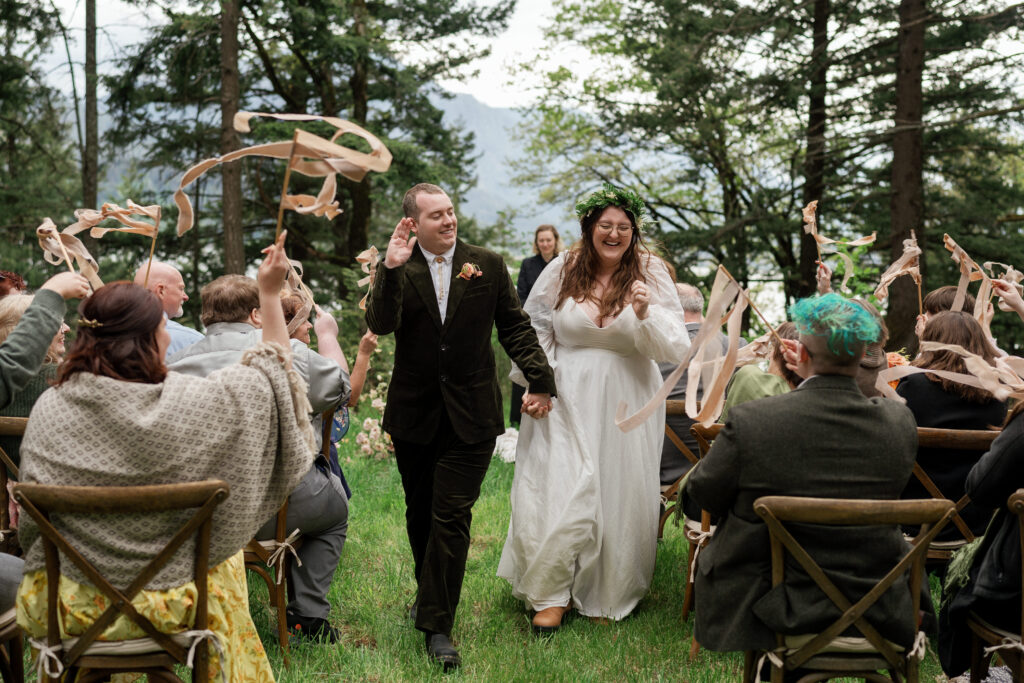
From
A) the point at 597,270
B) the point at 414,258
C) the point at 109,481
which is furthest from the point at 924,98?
the point at 109,481

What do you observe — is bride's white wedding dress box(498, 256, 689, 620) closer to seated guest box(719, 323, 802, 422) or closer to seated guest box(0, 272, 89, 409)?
seated guest box(719, 323, 802, 422)

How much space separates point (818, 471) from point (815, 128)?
43.0 feet

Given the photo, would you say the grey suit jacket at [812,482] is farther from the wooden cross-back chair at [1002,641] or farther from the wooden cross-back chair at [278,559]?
the wooden cross-back chair at [278,559]

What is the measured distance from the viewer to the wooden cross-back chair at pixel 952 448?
3.72m

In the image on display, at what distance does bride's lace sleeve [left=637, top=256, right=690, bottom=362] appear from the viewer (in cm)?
430

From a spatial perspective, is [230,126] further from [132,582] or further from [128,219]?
[132,582]

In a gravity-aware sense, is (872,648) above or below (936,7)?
below

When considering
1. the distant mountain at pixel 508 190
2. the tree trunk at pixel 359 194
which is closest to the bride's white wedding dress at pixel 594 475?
the distant mountain at pixel 508 190

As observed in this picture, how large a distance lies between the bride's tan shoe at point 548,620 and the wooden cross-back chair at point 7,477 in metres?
2.32

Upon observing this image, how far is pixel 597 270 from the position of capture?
4617mm

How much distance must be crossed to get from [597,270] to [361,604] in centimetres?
210

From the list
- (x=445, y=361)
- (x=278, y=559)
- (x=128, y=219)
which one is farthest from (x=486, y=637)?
(x=128, y=219)

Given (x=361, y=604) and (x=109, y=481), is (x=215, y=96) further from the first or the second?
(x=109, y=481)

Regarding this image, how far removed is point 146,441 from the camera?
7.89 feet
